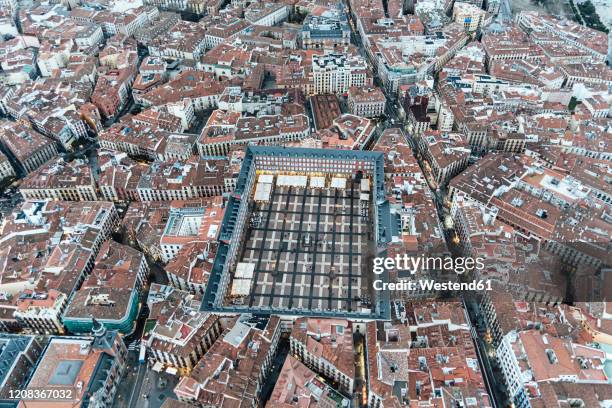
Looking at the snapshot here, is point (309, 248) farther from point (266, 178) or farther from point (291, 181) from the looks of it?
point (266, 178)

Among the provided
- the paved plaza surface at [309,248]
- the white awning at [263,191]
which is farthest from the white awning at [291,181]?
the white awning at [263,191]

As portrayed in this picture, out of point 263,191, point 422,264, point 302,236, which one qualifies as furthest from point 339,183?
point 422,264

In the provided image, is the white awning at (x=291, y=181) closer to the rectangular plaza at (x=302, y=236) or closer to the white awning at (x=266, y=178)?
the rectangular plaza at (x=302, y=236)

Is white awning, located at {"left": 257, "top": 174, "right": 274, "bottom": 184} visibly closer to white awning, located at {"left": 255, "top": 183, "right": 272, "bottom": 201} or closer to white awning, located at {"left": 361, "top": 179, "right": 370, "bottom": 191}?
white awning, located at {"left": 255, "top": 183, "right": 272, "bottom": 201}

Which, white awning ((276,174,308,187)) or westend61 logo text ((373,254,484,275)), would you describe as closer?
westend61 logo text ((373,254,484,275))

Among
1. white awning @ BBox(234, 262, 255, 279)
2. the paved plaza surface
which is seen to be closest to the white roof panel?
the paved plaza surface

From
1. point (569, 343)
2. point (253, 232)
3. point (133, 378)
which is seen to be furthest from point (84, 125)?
point (569, 343)
